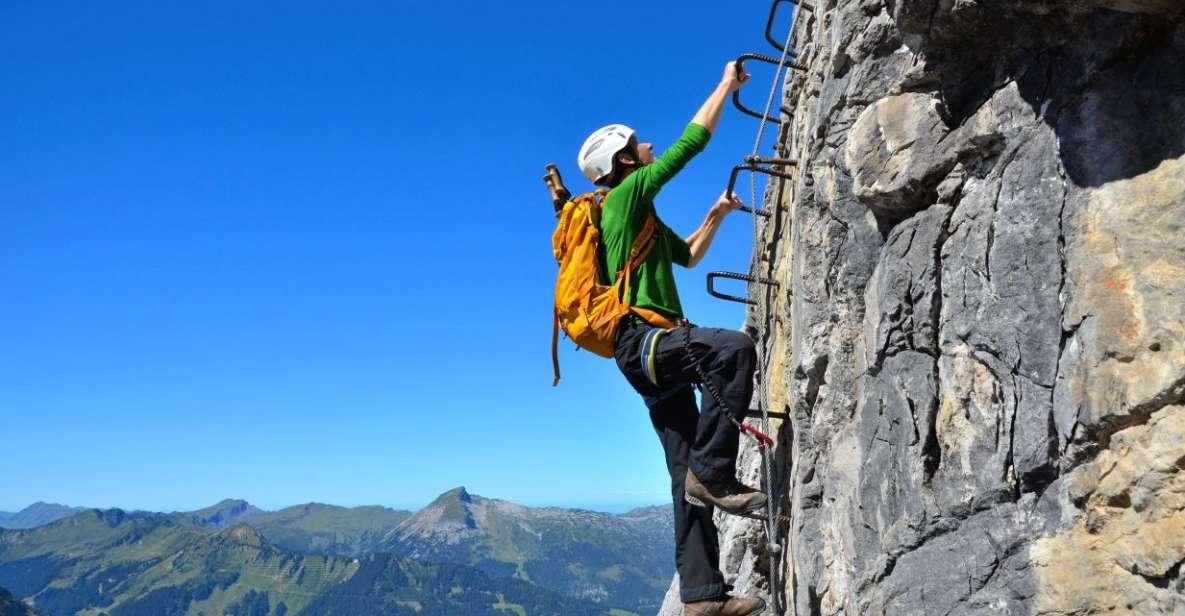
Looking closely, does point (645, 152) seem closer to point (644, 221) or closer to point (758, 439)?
point (644, 221)

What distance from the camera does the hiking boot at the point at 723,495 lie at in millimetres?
7762

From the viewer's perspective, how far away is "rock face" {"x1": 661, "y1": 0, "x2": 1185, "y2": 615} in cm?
480

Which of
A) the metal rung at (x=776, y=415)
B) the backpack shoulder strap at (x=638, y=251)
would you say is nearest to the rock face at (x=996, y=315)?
the metal rung at (x=776, y=415)

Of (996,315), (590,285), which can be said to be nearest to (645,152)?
(590,285)

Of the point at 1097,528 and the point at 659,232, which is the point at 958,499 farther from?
the point at 659,232

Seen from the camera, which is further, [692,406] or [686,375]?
[692,406]

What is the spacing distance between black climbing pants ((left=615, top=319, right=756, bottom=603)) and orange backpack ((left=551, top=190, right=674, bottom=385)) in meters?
0.16

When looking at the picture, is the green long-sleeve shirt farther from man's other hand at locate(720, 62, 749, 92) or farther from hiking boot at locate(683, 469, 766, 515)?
hiking boot at locate(683, 469, 766, 515)

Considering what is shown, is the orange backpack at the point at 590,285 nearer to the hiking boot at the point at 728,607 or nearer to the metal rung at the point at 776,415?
the metal rung at the point at 776,415

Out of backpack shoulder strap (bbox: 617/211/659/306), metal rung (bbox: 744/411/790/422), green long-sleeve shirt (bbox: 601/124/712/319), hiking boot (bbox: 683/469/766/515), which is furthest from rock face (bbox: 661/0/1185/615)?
backpack shoulder strap (bbox: 617/211/659/306)

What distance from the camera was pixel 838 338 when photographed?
7531 millimetres

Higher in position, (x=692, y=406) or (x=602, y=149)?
(x=602, y=149)

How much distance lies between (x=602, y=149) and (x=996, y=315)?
4230 mm

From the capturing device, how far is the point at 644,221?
325 inches
